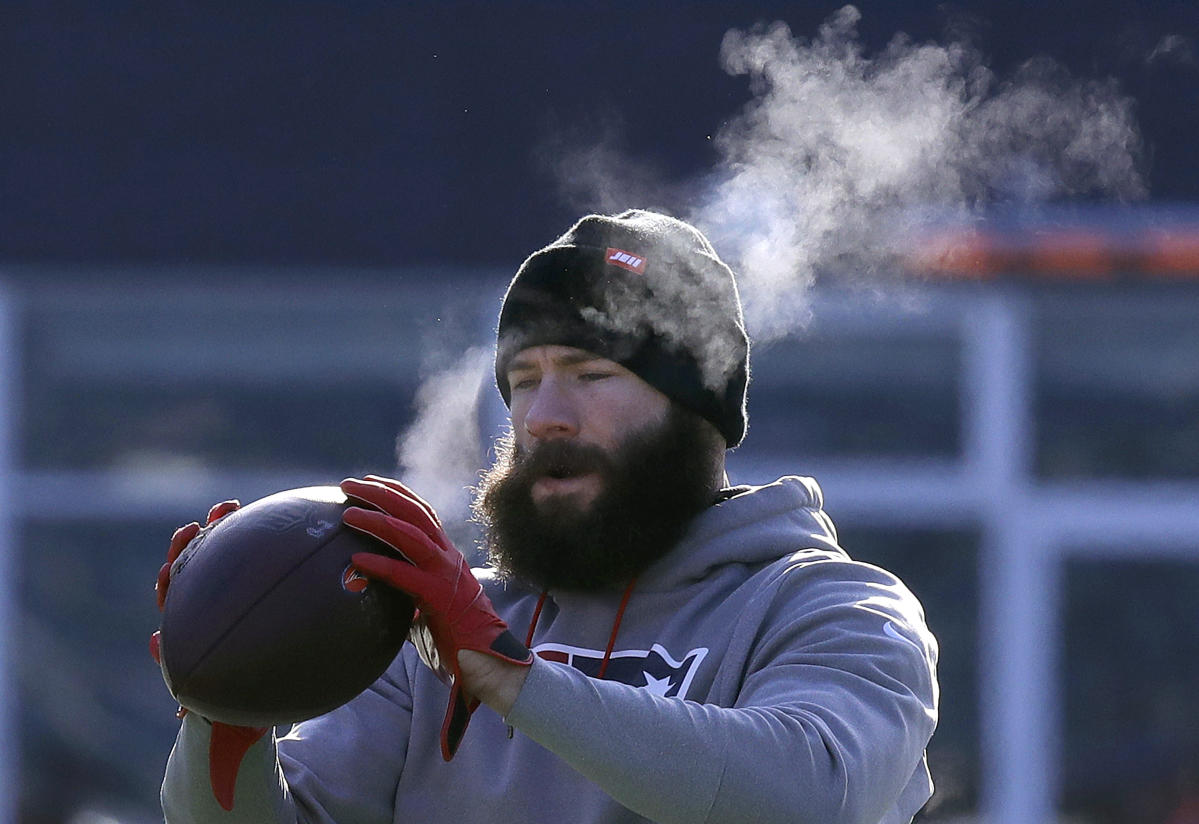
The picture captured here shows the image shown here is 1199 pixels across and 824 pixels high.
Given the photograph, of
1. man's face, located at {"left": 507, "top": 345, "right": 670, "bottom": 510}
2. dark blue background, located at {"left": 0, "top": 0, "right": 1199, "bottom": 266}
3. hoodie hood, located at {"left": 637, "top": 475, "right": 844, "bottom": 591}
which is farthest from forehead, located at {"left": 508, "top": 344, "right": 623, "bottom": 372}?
dark blue background, located at {"left": 0, "top": 0, "right": 1199, "bottom": 266}

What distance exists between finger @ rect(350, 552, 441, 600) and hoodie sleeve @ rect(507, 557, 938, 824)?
0.17 metres

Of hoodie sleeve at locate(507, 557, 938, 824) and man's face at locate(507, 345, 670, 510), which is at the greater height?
man's face at locate(507, 345, 670, 510)

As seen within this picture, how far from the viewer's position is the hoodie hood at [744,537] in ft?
9.75

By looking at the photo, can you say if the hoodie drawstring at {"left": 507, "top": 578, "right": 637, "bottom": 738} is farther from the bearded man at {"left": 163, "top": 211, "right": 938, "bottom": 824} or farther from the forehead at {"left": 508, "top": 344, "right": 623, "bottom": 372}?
the forehead at {"left": 508, "top": 344, "right": 623, "bottom": 372}

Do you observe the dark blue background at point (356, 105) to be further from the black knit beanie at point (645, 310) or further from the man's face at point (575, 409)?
the man's face at point (575, 409)

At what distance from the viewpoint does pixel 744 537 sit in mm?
2982

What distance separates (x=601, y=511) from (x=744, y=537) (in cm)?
23

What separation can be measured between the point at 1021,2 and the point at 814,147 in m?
2.49

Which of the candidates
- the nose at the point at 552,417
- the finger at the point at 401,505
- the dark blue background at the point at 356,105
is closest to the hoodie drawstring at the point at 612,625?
the nose at the point at 552,417

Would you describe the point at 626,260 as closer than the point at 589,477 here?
No

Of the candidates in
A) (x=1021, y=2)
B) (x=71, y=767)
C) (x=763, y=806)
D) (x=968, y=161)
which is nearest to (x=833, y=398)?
(x=968, y=161)

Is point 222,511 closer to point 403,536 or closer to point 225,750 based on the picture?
point 225,750

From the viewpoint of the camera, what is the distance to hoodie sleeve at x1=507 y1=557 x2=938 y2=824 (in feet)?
7.62

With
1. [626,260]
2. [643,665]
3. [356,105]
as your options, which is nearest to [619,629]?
[643,665]
